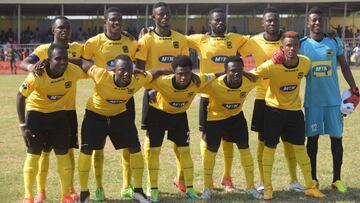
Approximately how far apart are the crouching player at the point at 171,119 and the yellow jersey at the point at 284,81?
726 mm

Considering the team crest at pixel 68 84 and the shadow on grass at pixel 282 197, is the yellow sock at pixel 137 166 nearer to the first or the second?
the shadow on grass at pixel 282 197

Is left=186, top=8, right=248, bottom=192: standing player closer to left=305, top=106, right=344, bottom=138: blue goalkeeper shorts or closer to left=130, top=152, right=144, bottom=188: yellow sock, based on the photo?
left=130, top=152, right=144, bottom=188: yellow sock

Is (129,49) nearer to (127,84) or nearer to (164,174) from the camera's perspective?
(127,84)

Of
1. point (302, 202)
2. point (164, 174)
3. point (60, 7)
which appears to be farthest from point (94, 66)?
point (60, 7)

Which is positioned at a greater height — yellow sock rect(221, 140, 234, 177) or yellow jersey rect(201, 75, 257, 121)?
yellow jersey rect(201, 75, 257, 121)

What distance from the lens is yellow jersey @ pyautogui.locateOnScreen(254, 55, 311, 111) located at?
7.00 metres

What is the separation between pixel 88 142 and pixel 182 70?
146cm

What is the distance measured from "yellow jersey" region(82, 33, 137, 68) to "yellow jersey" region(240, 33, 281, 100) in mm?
1708

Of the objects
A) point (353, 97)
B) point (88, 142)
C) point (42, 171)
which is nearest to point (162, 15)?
point (88, 142)

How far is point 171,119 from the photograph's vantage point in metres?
7.16

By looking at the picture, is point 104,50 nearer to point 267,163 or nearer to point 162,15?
point 162,15

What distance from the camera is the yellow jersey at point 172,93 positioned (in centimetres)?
695

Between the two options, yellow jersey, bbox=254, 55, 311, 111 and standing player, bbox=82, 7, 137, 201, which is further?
standing player, bbox=82, 7, 137, 201

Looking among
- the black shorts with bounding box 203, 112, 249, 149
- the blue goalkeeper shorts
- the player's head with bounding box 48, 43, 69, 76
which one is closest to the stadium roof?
the blue goalkeeper shorts
